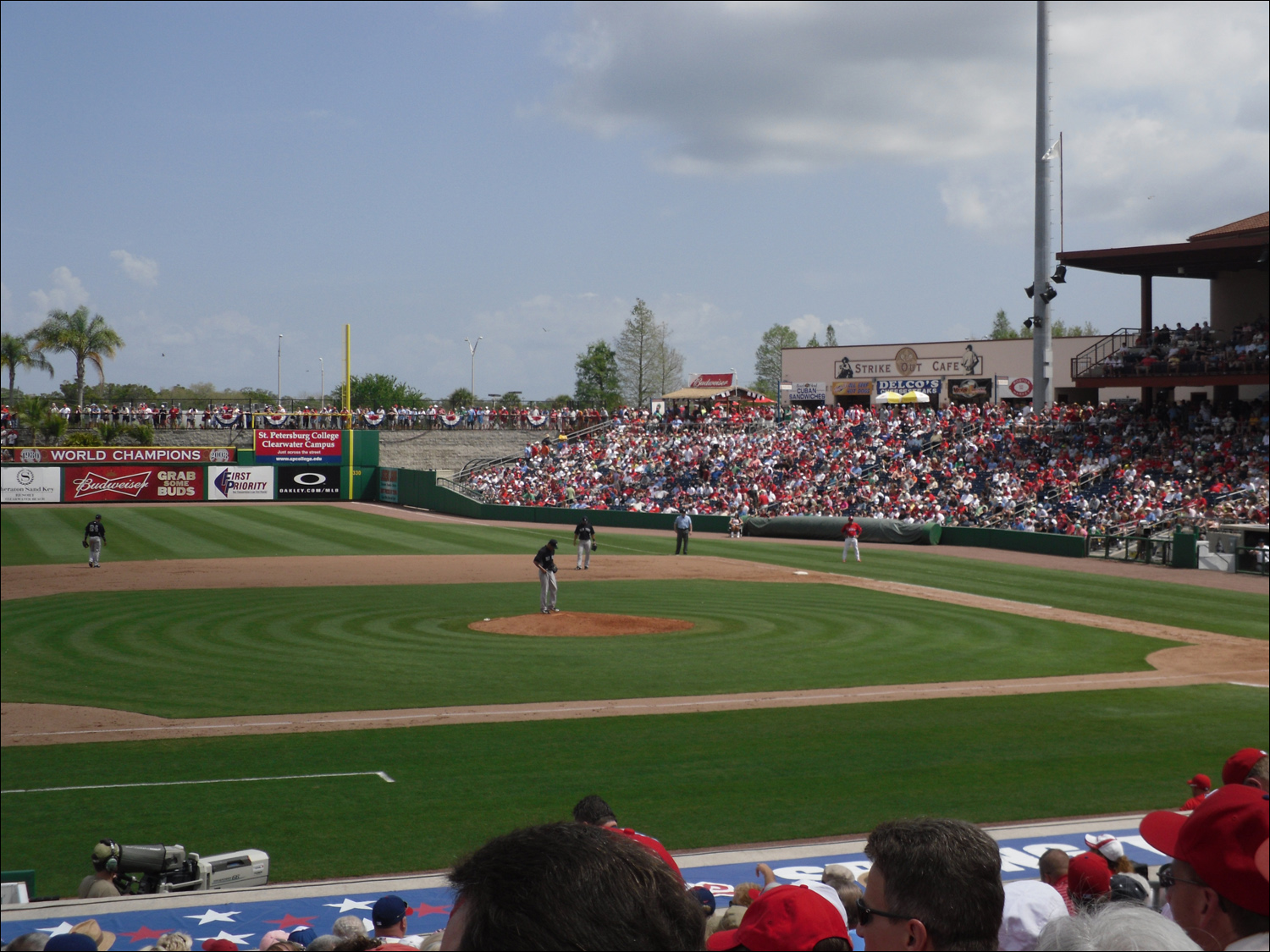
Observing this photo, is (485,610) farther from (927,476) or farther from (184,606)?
(927,476)

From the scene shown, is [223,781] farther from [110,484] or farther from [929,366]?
[929,366]

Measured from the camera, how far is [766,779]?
1219cm

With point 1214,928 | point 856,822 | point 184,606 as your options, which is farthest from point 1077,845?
point 184,606

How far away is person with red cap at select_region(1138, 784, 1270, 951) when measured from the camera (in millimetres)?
2746

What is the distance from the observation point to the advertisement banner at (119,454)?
54531 millimetres

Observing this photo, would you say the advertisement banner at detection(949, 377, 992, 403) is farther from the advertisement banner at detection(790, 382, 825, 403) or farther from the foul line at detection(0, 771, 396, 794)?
the foul line at detection(0, 771, 396, 794)

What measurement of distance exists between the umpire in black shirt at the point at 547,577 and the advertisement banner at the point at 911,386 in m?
45.9

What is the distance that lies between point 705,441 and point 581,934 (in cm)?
5423

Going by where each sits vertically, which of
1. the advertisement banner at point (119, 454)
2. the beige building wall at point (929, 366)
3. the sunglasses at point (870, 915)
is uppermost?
the beige building wall at point (929, 366)

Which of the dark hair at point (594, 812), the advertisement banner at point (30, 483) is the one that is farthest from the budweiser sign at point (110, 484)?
the dark hair at point (594, 812)

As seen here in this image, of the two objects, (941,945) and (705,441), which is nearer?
(941,945)

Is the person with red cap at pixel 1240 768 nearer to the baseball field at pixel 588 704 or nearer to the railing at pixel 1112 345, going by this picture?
the baseball field at pixel 588 704

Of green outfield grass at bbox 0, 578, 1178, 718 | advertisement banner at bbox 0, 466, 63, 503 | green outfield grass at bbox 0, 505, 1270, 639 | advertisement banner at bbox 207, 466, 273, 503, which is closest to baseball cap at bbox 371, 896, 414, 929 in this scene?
green outfield grass at bbox 0, 578, 1178, 718

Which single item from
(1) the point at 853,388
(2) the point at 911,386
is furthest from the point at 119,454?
(2) the point at 911,386
